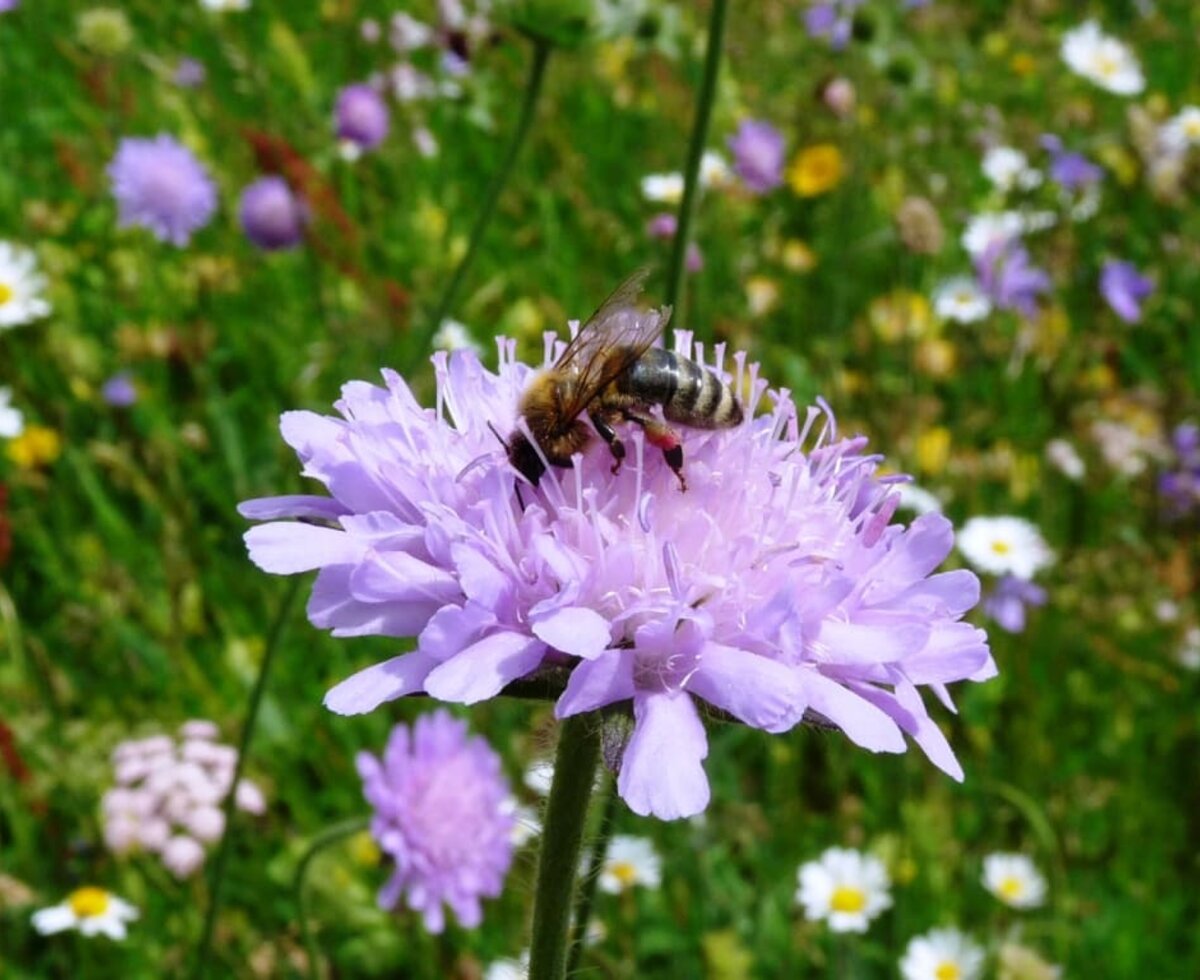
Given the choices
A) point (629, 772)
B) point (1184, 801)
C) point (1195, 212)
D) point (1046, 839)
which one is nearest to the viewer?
point (629, 772)

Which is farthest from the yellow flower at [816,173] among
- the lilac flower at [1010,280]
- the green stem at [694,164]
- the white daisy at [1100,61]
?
the green stem at [694,164]

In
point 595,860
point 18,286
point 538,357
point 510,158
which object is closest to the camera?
point 595,860

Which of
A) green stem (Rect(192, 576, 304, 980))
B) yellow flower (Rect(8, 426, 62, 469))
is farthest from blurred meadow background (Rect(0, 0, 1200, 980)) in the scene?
green stem (Rect(192, 576, 304, 980))

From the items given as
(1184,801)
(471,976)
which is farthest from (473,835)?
(1184,801)

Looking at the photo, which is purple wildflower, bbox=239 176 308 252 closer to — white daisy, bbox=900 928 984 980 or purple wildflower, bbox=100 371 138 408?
purple wildflower, bbox=100 371 138 408

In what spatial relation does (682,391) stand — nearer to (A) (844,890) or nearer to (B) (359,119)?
(A) (844,890)

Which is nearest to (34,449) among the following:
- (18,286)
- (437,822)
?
Result: (18,286)

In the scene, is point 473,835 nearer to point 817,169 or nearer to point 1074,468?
point 1074,468
